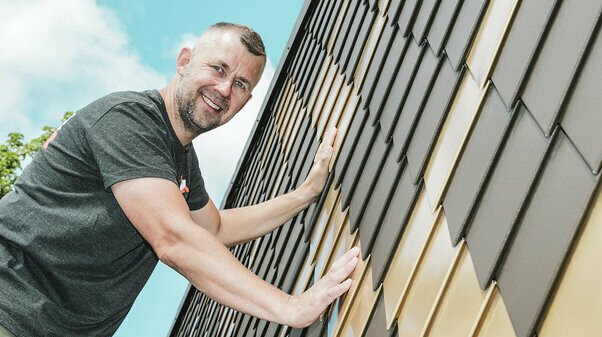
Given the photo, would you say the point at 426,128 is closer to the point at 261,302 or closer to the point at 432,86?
the point at 432,86

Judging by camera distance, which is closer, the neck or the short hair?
the neck

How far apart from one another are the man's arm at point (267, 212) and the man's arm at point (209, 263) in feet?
3.03

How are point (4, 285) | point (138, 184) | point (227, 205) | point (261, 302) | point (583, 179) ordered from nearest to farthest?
point (583, 179) < point (261, 302) < point (138, 184) < point (4, 285) < point (227, 205)

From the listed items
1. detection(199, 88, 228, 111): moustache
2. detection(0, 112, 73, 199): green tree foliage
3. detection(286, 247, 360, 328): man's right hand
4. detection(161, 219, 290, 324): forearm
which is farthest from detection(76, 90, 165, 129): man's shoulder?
detection(0, 112, 73, 199): green tree foliage

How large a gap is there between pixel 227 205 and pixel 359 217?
5.82 m

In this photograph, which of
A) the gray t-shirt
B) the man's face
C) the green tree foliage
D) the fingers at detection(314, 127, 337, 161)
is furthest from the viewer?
the green tree foliage

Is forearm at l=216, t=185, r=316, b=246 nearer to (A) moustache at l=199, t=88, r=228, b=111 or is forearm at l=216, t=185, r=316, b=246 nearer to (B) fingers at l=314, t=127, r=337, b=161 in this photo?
(B) fingers at l=314, t=127, r=337, b=161

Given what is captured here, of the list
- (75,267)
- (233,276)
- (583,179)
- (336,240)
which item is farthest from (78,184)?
(583,179)

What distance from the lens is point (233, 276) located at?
7.41ft

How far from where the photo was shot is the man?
231 cm

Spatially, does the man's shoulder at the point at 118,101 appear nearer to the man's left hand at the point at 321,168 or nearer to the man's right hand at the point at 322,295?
the man's left hand at the point at 321,168

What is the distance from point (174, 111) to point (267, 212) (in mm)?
795

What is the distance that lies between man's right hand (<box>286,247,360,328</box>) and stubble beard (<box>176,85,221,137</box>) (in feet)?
4.35

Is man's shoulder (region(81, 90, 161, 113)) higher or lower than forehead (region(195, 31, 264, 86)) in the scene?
lower
